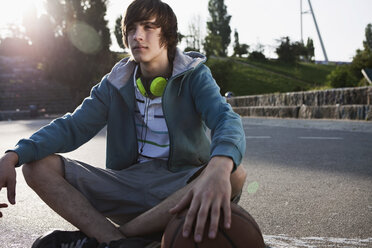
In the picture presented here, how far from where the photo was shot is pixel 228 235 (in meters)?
1.67

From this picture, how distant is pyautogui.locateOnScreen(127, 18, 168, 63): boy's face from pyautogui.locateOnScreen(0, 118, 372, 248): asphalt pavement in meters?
1.19

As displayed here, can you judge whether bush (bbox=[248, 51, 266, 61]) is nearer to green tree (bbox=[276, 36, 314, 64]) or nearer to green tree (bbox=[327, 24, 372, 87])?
green tree (bbox=[276, 36, 314, 64])

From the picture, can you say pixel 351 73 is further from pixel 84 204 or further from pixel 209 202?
pixel 209 202

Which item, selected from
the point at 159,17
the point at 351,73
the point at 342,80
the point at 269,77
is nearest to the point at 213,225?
the point at 159,17

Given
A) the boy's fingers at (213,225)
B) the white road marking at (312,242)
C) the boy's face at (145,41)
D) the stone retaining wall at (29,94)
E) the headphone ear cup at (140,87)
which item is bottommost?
the stone retaining wall at (29,94)

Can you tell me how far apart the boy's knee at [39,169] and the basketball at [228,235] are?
749 mm

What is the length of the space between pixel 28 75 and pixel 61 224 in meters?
35.7

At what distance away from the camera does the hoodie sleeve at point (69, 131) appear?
A: 2172 mm

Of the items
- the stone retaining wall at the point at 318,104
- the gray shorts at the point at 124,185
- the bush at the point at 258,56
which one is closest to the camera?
the gray shorts at the point at 124,185

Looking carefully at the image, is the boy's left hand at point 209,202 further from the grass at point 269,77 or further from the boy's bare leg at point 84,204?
the grass at point 269,77

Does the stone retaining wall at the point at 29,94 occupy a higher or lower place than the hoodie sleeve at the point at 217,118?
lower

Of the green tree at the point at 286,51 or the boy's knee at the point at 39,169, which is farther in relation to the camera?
the green tree at the point at 286,51

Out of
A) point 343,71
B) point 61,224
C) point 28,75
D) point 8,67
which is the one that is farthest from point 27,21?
point 61,224

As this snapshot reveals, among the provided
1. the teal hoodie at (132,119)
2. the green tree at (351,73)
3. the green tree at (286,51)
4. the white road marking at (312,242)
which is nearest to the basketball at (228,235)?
the teal hoodie at (132,119)
